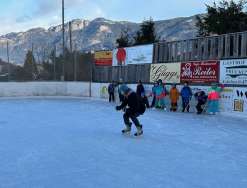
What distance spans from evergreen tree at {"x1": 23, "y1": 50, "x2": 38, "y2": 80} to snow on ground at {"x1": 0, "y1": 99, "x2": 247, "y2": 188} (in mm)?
15579

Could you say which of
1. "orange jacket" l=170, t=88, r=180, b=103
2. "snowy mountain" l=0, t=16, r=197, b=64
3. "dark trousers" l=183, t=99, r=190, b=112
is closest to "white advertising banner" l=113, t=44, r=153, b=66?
"orange jacket" l=170, t=88, r=180, b=103

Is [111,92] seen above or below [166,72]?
below

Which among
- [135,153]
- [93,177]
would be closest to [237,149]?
[135,153]

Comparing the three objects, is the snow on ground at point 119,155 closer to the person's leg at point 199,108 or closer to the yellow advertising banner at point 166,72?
the person's leg at point 199,108

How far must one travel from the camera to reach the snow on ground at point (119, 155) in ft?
20.9

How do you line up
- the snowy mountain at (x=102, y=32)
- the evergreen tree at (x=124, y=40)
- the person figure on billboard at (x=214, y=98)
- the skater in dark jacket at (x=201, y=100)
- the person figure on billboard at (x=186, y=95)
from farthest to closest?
the snowy mountain at (x=102, y=32), the evergreen tree at (x=124, y=40), the person figure on billboard at (x=186, y=95), the skater in dark jacket at (x=201, y=100), the person figure on billboard at (x=214, y=98)

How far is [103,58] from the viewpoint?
27.0 meters

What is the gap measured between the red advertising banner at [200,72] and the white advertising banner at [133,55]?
315 cm

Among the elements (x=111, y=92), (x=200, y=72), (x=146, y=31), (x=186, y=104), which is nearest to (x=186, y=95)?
(x=186, y=104)

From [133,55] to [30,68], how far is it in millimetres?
9056

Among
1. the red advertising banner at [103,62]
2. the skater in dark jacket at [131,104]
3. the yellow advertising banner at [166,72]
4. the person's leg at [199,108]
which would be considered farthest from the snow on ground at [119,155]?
the red advertising banner at [103,62]

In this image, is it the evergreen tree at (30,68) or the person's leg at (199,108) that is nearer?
the person's leg at (199,108)

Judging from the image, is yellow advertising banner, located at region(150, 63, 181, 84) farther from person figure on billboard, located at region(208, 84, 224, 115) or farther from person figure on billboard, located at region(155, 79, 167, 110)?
person figure on billboard, located at region(208, 84, 224, 115)

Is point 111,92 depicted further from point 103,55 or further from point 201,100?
point 201,100
